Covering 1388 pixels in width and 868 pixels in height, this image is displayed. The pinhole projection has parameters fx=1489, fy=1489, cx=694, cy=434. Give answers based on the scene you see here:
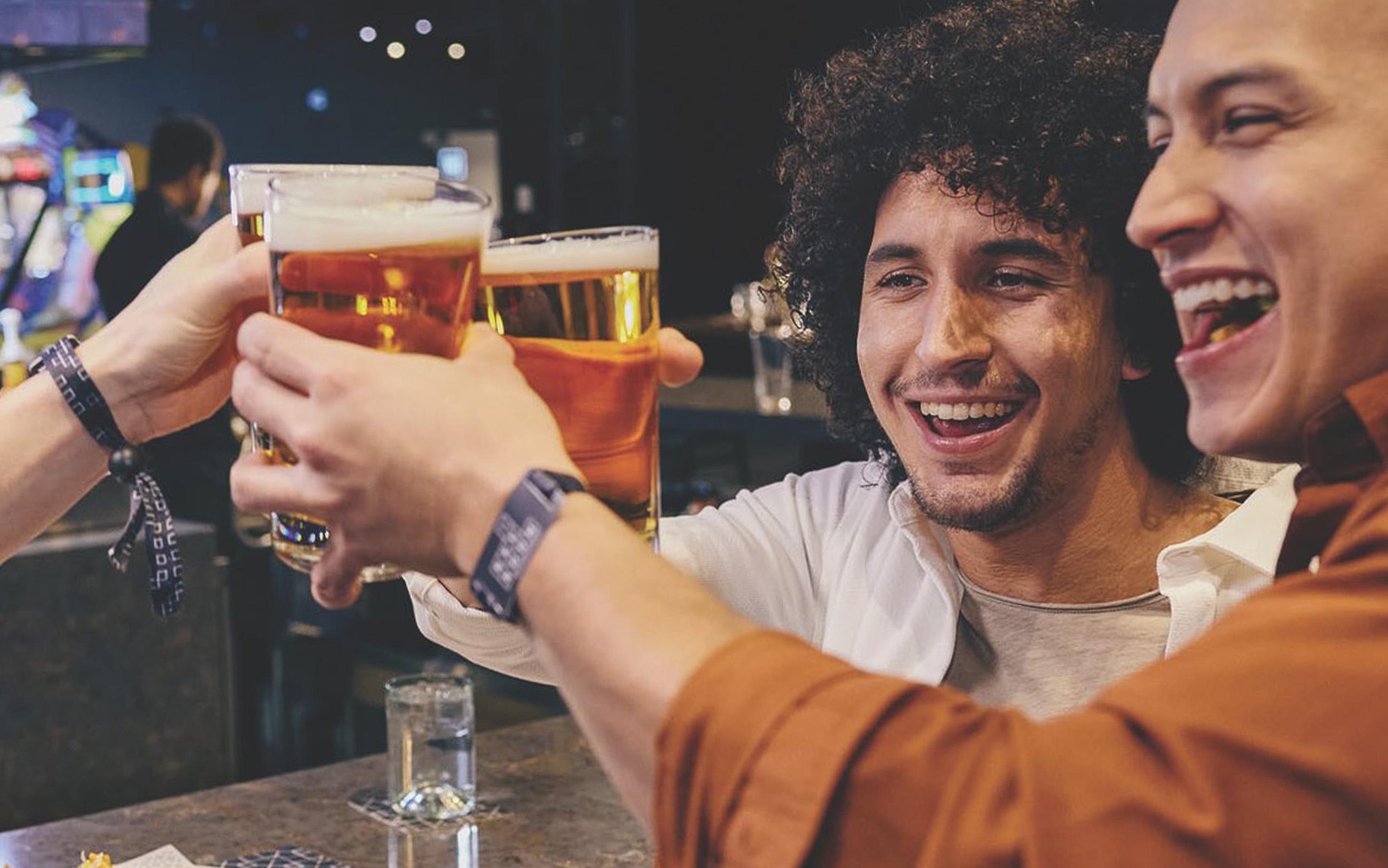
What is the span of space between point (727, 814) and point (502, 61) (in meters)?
8.59

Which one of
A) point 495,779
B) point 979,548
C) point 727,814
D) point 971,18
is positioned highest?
point 971,18

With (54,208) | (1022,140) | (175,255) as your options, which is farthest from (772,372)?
(54,208)

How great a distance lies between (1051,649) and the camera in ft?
6.02

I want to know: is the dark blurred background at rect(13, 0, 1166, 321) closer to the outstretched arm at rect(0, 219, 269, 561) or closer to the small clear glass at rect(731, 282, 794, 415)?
the small clear glass at rect(731, 282, 794, 415)

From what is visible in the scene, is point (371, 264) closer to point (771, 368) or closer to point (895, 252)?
point (895, 252)

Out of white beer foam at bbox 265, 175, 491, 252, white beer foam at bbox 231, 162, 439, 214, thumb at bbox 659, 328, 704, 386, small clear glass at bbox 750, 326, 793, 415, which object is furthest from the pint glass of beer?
small clear glass at bbox 750, 326, 793, 415

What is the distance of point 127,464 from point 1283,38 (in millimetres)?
1057

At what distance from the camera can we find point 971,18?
208cm

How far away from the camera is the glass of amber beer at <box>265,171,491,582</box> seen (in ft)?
3.09

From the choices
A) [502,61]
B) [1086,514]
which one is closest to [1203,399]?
[1086,514]

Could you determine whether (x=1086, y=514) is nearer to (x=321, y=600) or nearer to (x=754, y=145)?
(x=321, y=600)

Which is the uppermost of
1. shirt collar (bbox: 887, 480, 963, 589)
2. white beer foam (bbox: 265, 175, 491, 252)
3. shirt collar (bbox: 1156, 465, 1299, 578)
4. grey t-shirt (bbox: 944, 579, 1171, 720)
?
white beer foam (bbox: 265, 175, 491, 252)

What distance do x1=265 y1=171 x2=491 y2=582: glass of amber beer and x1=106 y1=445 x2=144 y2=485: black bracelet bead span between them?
49cm

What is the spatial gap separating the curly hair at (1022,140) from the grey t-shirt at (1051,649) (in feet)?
0.82
